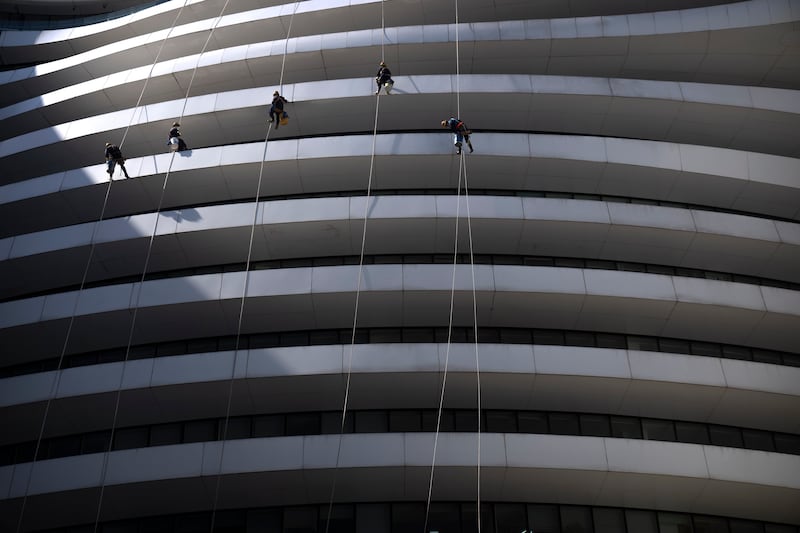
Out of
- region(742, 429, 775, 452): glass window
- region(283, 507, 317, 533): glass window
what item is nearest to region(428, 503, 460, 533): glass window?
region(283, 507, 317, 533): glass window

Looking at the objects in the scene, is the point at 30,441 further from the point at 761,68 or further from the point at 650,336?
the point at 761,68

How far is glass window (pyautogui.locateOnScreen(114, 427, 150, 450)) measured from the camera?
21.8 meters

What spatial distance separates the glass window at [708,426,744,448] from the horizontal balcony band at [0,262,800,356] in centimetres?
280

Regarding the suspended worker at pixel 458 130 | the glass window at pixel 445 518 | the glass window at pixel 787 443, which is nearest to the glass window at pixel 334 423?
the glass window at pixel 445 518

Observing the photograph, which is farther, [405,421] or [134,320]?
[134,320]

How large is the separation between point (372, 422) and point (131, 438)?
299 inches

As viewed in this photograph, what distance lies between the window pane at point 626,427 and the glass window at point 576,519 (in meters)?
2.45

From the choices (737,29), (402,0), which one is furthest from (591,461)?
(402,0)

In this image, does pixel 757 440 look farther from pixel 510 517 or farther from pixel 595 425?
pixel 510 517

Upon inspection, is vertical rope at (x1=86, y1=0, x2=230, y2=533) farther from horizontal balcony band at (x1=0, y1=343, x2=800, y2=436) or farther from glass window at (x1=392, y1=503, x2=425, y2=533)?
glass window at (x1=392, y1=503, x2=425, y2=533)

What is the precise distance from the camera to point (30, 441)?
2253 centimetres

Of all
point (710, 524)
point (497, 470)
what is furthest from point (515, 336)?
point (710, 524)

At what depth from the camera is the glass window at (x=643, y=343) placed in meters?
22.3

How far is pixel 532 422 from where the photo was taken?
21.1 meters
